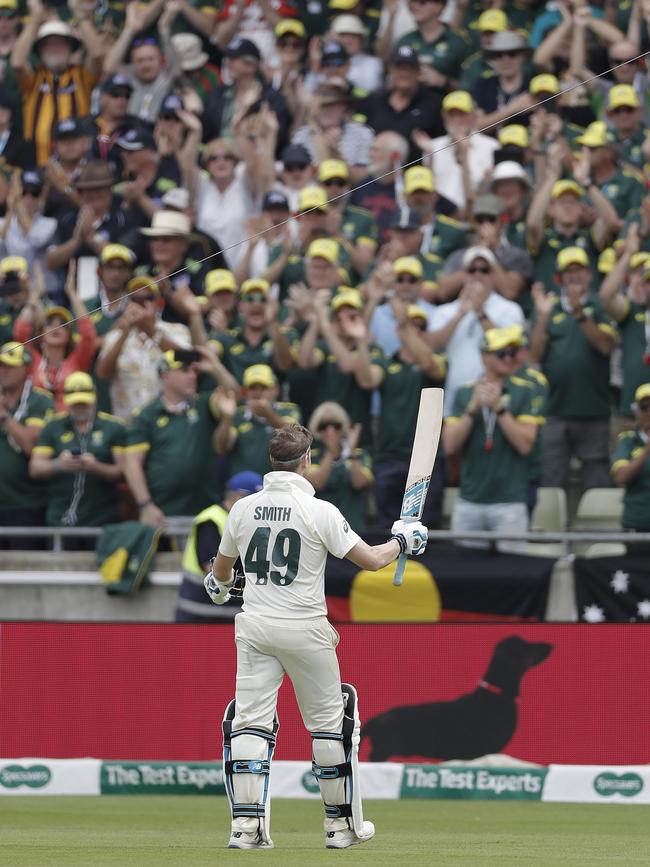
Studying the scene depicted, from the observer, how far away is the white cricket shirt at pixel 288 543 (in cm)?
830

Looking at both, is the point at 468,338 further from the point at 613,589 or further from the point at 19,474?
the point at 19,474

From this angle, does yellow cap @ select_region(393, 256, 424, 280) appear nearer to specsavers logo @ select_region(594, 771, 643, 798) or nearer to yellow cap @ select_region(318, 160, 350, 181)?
yellow cap @ select_region(318, 160, 350, 181)

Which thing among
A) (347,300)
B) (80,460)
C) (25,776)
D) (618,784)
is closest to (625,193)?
(347,300)

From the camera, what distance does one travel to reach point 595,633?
39.3 ft

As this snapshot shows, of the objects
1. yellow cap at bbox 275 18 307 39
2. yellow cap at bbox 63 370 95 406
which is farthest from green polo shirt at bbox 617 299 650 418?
yellow cap at bbox 275 18 307 39

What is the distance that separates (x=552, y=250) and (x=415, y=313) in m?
1.51

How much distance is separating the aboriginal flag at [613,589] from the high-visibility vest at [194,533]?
104 inches

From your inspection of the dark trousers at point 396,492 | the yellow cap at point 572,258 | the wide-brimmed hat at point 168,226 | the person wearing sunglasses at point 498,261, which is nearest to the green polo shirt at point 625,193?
the person wearing sunglasses at point 498,261

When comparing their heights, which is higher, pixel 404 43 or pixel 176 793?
pixel 404 43

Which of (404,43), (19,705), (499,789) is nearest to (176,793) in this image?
(19,705)

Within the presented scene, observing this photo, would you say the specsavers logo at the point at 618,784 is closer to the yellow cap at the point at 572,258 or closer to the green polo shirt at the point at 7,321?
the yellow cap at the point at 572,258

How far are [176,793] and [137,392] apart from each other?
4309mm

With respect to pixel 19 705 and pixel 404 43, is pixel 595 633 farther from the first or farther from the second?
pixel 404 43

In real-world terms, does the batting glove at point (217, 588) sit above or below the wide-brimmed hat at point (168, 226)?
below
